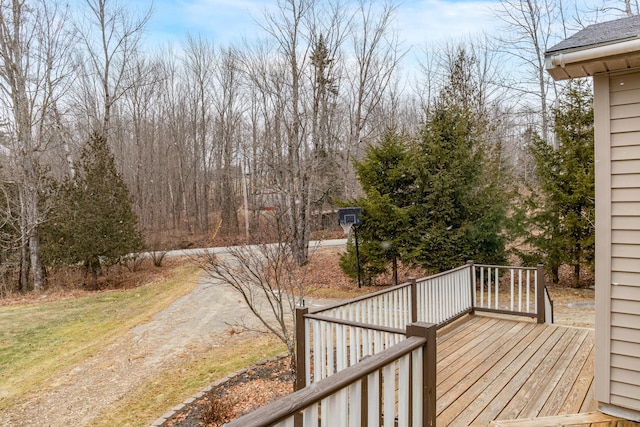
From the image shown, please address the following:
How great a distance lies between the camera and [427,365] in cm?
215

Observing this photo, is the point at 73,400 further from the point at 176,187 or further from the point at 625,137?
the point at 176,187

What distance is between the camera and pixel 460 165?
31.8 feet

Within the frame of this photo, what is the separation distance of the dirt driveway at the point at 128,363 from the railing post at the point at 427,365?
4.10 meters

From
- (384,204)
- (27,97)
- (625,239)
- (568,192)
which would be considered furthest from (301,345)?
(27,97)

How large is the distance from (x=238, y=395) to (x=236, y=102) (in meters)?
21.2

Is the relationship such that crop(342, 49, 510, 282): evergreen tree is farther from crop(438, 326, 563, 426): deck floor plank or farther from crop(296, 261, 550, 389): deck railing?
crop(438, 326, 563, 426): deck floor plank

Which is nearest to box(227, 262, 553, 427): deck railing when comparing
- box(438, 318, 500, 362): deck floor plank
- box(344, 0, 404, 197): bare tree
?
box(438, 318, 500, 362): deck floor plank

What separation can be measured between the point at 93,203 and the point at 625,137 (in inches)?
525

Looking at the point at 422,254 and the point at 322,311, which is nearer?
the point at 322,311

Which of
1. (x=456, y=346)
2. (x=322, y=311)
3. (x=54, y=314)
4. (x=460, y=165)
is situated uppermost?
(x=460, y=165)

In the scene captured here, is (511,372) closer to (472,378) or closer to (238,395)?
(472,378)

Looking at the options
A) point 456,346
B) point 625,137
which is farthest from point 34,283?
point 625,137

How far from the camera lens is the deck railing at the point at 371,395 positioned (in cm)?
138

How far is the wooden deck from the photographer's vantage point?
3.11 meters
